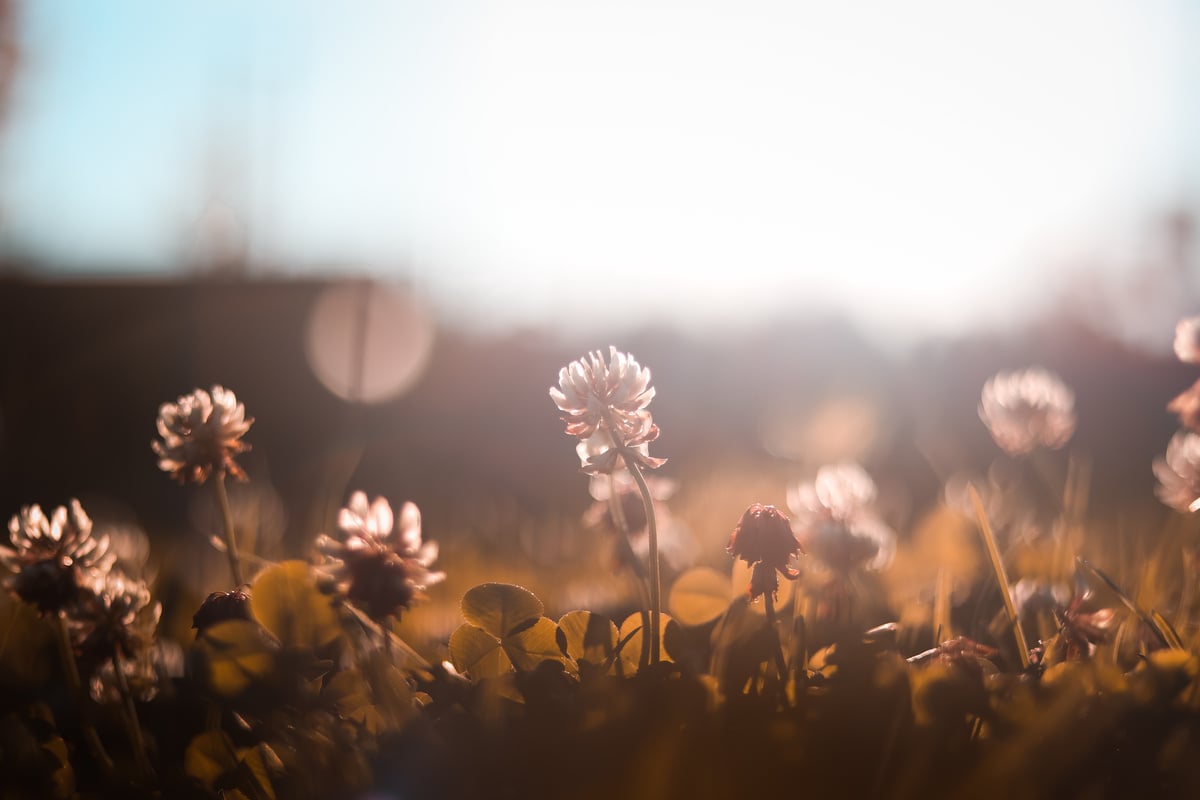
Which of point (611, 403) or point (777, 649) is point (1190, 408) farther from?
point (611, 403)

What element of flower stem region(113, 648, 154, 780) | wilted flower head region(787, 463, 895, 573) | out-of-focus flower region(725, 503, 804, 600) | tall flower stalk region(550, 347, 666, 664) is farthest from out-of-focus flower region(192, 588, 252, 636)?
wilted flower head region(787, 463, 895, 573)

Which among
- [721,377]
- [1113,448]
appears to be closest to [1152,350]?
[1113,448]

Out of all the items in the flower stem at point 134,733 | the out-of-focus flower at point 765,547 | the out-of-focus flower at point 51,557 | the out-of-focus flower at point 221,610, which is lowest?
the flower stem at point 134,733

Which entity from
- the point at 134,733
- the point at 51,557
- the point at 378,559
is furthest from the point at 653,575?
the point at 51,557

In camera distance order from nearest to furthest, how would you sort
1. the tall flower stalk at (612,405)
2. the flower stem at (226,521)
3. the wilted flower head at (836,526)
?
the tall flower stalk at (612,405), the flower stem at (226,521), the wilted flower head at (836,526)

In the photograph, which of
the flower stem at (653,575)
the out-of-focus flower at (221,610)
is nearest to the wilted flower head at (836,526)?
the flower stem at (653,575)

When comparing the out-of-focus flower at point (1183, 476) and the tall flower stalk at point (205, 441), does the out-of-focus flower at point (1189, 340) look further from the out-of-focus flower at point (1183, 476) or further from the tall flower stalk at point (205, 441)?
the tall flower stalk at point (205, 441)
